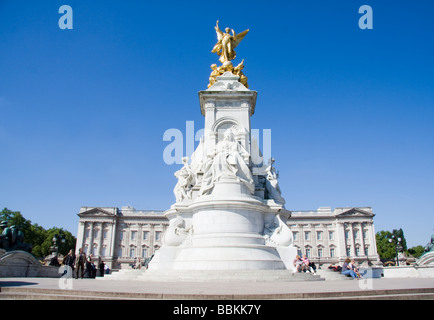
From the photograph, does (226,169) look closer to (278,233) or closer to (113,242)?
(278,233)

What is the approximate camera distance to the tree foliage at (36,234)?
56.4 metres

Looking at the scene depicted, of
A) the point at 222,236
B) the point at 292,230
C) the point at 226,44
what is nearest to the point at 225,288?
the point at 222,236

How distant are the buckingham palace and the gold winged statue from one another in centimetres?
4932

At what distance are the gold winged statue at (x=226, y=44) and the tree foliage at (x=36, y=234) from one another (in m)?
40.8

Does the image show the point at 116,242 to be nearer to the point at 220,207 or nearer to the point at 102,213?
the point at 102,213

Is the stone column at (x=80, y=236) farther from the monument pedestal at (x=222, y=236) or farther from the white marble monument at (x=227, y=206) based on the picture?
the monument pedestal at (x=222, y=236)

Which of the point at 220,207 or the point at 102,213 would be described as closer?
the point at 220,207

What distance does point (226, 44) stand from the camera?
19844 mm

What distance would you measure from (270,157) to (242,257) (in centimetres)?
675

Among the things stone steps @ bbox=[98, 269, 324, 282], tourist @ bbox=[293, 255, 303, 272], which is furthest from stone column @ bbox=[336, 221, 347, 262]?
stone steps @ bbox=[98, 269, 324, 282]

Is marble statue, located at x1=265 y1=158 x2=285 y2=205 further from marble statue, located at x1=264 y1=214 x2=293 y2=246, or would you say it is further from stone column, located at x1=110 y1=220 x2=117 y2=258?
stone column, located at x1=110 y1=220 x2=117 y2=258
